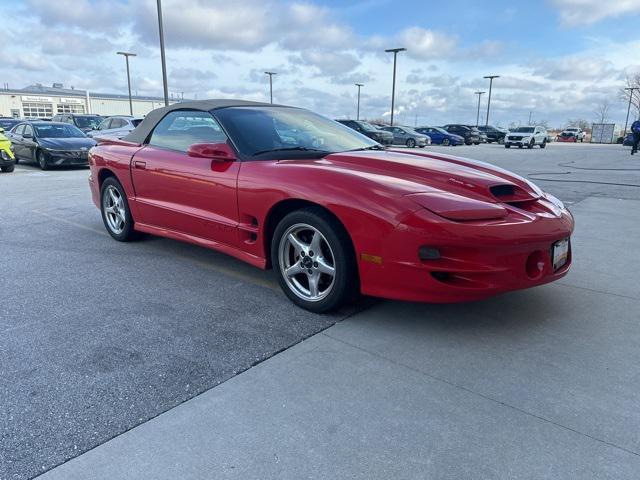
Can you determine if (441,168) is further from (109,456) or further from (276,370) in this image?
(109,456)

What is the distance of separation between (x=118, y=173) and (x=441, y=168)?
10.2 feet

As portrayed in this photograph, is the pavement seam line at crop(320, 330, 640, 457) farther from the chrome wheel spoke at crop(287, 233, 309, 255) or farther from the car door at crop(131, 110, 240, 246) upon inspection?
the car door at crop(131, 110, 240, 246)

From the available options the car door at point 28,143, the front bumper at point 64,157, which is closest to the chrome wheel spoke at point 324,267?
the front bumper at point 64,157

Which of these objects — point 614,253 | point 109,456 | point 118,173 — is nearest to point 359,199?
point 109,456

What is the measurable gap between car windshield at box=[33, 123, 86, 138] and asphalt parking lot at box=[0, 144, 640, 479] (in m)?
11.2

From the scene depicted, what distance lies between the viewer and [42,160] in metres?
13.1

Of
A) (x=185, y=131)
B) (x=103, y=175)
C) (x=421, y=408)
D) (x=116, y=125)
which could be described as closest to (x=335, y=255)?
(x=421, y=408)

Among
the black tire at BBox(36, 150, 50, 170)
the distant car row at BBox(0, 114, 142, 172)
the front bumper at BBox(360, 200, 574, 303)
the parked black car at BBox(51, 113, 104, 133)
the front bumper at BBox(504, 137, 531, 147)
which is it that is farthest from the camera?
the front bumper at BBox(504, 137, 531, 147)

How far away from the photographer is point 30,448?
6.34 ft

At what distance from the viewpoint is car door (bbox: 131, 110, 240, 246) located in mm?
3699

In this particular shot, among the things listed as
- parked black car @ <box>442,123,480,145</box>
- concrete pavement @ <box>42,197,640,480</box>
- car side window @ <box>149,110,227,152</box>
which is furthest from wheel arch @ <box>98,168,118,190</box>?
parked black car @ <box>442,123,480,145</box>

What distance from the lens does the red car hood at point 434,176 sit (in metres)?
3.06

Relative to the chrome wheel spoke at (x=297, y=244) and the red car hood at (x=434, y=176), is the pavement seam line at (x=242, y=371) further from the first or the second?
the red car hood at (x=434, y=176)

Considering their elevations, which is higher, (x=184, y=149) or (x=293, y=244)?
(x=184, y=149)
